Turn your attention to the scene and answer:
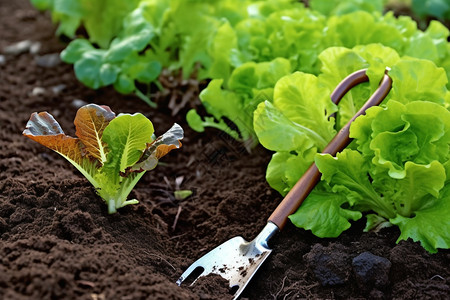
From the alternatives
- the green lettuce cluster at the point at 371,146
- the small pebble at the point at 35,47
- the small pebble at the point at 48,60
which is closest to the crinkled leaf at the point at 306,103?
the green lettuce cluster at the point at 371,146

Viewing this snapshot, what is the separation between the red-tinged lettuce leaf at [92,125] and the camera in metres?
2.37

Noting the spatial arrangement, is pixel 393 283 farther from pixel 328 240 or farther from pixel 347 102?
pixel 347 102

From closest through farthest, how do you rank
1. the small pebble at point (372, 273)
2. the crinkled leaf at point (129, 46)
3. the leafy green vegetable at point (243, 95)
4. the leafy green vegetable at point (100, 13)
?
the small pebble at point (372, 273) → the leafy green vegetable at point (243, 95) → the crinkled leaf at point (129, 46) → the leafy green vegetable at point (100, 13)

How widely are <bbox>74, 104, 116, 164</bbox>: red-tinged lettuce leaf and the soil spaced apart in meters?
0.21

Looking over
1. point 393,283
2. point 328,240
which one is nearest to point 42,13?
point 328,240

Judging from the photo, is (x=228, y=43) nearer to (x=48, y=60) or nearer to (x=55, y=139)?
(x=55, y=139)

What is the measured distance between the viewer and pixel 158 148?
94.5 inches

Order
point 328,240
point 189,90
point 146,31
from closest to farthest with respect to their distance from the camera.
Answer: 1. point 328,240
2. point 146,31
3. point 189,90

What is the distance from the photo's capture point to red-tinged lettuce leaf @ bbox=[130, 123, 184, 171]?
239 centimetres

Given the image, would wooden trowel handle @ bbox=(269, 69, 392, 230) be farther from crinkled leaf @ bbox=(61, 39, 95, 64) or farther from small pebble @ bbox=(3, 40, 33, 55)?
small pebble @ bbox=(3, 40, 33, 55)

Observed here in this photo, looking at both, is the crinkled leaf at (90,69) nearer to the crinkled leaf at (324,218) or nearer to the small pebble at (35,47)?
the small pebble at (35,47)

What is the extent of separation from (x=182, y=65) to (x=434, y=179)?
1.97m

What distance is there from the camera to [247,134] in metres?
3.30

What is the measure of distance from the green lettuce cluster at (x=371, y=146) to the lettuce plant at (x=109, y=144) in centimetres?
46
